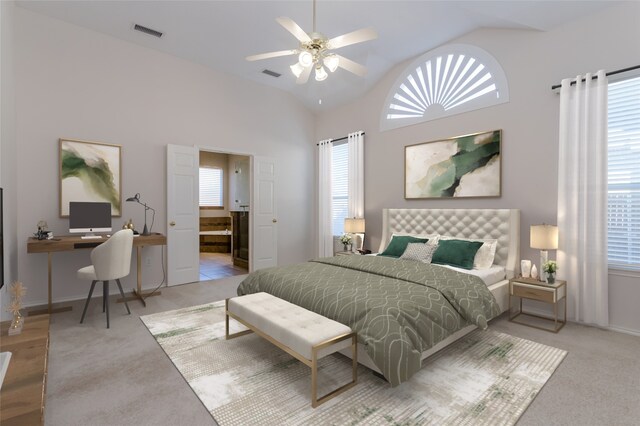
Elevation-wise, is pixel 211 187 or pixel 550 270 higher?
pixel 211 187

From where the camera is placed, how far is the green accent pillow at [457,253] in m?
3.69

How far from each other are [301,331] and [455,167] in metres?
3.36

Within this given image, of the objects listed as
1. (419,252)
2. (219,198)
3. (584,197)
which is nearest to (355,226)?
(419,252)

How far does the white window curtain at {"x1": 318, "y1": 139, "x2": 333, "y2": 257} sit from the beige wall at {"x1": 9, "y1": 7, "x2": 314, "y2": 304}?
2.46ft

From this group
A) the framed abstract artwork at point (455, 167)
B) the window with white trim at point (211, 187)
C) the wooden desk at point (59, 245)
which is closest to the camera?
the wooden desk at point (59, 245)

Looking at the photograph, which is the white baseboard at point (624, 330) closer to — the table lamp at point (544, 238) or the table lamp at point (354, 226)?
the table lamp at point (544, 238)

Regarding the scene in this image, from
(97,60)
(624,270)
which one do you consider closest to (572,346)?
(624,270)

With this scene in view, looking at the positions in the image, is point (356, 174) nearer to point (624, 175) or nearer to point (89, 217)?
point (624, 175)

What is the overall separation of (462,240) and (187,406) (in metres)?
3.39

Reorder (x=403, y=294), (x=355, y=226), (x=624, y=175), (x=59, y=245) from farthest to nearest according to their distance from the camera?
(x=355, y=226), (x=59, y=245), (x=624, y=175), (x=403, y=294)

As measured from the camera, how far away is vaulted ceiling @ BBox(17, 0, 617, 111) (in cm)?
355

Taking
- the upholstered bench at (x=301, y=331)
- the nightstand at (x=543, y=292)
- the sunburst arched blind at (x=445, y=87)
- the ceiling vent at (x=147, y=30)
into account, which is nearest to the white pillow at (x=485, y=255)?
the nightstand at (x=543, y=292)

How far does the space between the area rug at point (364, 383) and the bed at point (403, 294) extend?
0.18 metres

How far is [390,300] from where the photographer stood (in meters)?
2.36
